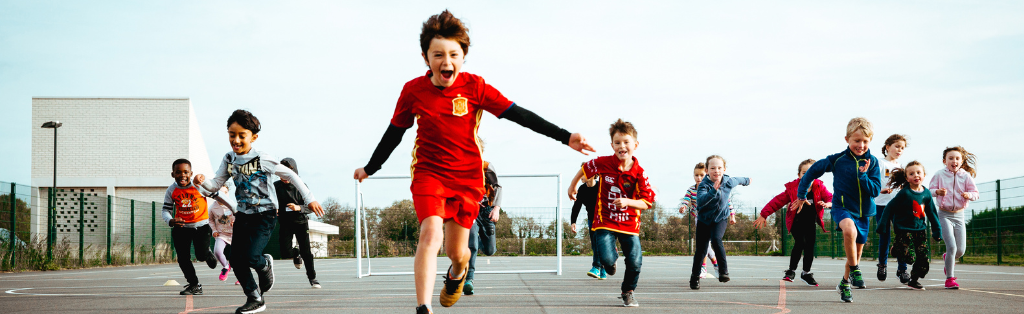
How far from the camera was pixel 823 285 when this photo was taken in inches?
323

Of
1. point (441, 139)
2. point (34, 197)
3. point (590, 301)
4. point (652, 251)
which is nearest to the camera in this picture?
point (441, 139)

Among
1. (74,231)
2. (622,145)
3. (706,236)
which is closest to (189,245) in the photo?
(622,145)

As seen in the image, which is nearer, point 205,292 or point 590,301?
point 590,301

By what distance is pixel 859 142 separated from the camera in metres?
6.39

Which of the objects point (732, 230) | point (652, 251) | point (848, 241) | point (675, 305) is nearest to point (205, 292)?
point (675, 305)

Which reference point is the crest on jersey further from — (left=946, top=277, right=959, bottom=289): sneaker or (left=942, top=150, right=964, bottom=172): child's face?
(left=942, top=150, right=964, bottom=172): child's face

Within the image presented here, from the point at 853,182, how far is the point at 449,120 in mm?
4156

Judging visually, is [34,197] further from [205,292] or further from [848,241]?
[848,241]

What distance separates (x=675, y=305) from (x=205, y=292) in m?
4.95

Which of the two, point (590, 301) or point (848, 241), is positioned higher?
point (848, 241)

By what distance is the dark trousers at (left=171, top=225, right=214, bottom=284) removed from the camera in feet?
24.2

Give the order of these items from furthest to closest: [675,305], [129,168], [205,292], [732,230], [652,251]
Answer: [129,168], [732,230], [652,251], [205,292], [675,305]

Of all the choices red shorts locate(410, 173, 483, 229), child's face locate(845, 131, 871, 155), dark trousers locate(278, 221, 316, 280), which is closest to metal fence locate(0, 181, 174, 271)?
dark trousers locate(278, 221, 316, 280)

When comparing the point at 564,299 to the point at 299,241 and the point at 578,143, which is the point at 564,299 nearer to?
the point at 578,143
